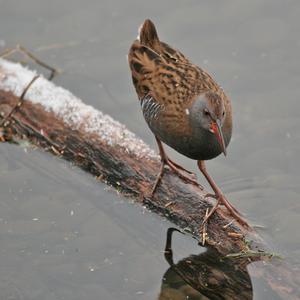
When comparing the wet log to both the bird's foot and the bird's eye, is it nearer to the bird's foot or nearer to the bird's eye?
the bird's foot

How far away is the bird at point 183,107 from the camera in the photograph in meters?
5.32

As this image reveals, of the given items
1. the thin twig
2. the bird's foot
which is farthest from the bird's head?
the thin twig

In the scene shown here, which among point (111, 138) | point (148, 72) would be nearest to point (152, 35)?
point (148, 72)

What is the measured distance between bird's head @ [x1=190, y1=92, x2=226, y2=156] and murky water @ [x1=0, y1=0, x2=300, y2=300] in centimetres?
91

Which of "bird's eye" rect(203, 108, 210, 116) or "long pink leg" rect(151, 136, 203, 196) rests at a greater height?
"bird's eye" rect(203, 108, 210, 116)

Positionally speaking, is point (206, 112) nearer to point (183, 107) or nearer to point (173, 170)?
point (183, 107)

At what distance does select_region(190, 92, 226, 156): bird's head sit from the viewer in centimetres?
522

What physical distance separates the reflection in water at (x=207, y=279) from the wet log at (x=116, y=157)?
0.08 m

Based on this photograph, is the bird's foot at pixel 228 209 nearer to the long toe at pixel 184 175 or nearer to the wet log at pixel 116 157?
the wet log at pixel 116 157

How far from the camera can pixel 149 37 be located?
6082 mm

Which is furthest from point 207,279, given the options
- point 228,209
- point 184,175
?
point 184,175

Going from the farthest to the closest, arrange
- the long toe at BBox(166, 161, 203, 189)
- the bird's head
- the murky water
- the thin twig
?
1. the thin twig
2. the long toe at BBox(166, 161, 203, 189)
3. the murky water
4. the bird's head

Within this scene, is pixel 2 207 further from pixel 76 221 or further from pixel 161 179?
pixel 161 179

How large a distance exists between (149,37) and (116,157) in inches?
38.9
